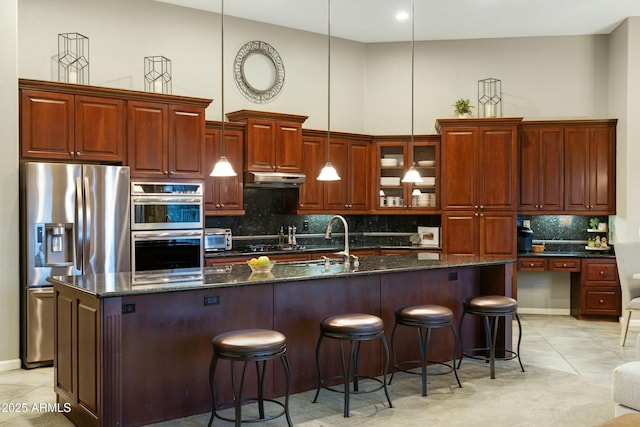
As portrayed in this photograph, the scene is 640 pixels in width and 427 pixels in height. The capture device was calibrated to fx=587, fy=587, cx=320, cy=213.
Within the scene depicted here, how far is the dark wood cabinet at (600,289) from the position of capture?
7.21m

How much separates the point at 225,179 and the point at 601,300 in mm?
4809

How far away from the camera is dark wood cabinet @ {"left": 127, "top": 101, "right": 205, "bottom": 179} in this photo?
5.82m

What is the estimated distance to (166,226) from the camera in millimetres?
5879

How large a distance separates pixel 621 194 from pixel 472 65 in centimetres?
255

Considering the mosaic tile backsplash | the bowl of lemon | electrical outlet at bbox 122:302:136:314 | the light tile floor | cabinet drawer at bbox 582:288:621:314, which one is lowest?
the light tile floor

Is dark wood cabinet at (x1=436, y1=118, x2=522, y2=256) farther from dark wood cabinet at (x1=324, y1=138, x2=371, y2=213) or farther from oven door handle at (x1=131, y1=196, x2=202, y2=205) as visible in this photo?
oven door handle at (x1=131, y1=196, x2=202, y2=205)

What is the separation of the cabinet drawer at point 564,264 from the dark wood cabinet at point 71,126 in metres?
5.25

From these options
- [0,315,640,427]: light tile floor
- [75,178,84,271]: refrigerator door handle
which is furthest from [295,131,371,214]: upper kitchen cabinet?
[75,178,84,271]: refrigerator door handle

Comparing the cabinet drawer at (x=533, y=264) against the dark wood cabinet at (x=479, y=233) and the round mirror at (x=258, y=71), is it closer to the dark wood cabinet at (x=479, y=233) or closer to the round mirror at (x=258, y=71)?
the dark wood cabinet at (x=479, y=233)

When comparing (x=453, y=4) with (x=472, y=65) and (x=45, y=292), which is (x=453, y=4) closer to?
(x=472, y=65)

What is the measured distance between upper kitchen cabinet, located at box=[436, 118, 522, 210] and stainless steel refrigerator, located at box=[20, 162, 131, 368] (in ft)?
13.4

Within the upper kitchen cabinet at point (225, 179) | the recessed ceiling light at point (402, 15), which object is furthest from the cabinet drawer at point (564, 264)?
the upper kitchen cabinet at point (225, 179)

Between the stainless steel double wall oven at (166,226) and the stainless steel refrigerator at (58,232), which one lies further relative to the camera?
the stainless steel double wall oven at (166,226)

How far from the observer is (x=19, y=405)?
4141 mm
